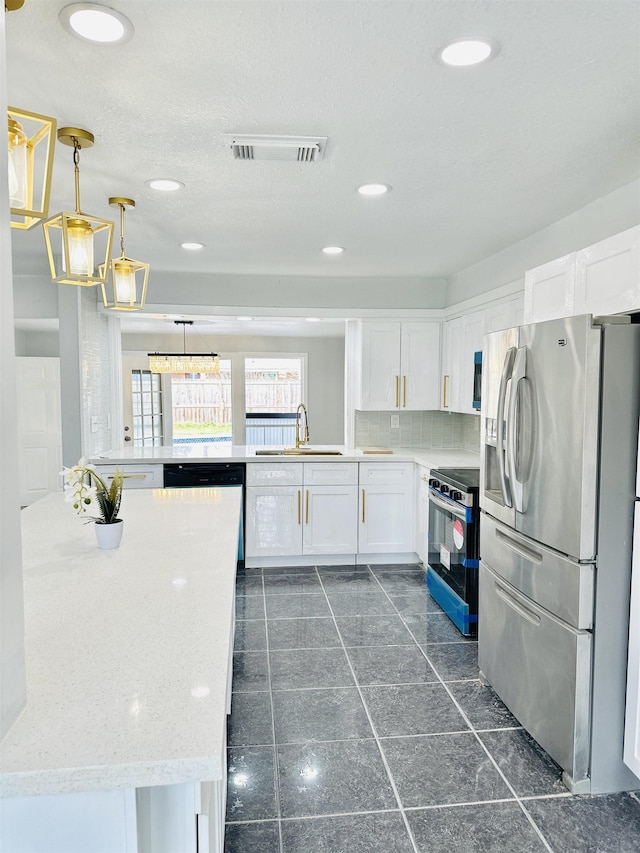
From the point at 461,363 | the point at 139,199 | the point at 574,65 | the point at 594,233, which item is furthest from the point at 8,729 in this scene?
the point at 461,363

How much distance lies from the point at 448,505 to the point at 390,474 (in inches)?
43.4

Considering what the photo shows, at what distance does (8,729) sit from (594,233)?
120 inches

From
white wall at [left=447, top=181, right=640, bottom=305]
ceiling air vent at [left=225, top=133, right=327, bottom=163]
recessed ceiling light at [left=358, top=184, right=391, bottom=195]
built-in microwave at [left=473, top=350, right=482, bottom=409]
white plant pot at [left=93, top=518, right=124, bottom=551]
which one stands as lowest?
white plant pot at [left=93, top=518, right=124, bottom=551]

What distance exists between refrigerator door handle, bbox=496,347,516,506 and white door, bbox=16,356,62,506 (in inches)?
225

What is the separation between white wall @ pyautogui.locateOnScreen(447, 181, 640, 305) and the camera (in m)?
2.63

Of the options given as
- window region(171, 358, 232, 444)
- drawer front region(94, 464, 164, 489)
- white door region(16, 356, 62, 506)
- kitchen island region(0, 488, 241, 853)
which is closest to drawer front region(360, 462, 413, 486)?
drawer front region(94, 464, 164, 489)

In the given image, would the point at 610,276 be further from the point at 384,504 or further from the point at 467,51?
the point at 384,504

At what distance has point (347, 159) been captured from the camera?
236 cm

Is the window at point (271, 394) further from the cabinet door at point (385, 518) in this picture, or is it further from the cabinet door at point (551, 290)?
the cabinet door at point (551, 290)

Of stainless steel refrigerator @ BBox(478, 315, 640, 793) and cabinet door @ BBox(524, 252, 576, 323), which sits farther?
cabinet door @ BBox(524, 252, 576, 323)

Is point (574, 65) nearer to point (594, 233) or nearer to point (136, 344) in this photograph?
point (594, 233)

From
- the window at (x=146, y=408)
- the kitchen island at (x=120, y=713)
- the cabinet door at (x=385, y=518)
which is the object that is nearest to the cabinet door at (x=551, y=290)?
the kitchen island at (x=120, y=713)

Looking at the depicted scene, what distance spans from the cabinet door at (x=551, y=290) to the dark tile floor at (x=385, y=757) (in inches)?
71.6

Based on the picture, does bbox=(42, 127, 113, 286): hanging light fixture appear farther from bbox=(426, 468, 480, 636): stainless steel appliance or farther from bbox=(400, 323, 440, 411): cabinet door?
bbox=(400, 323, 440, 411): cabinet door
